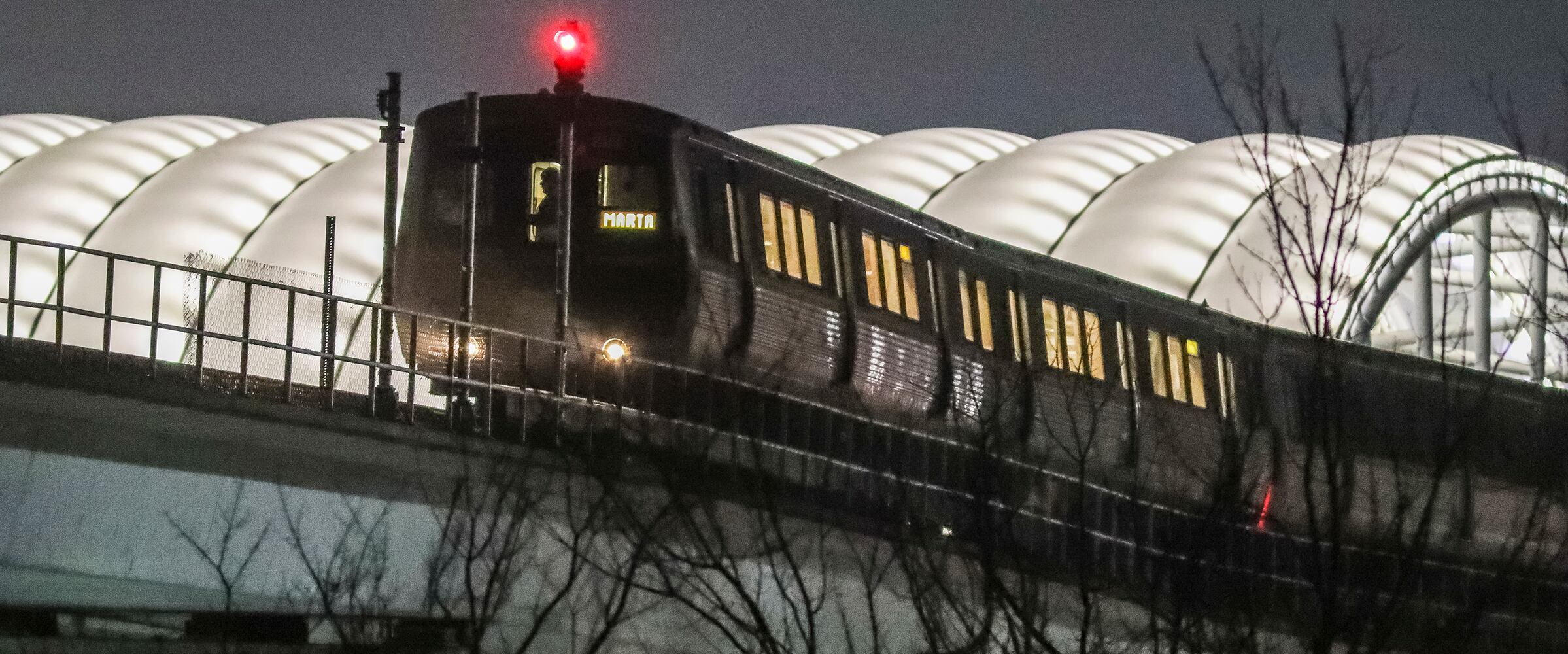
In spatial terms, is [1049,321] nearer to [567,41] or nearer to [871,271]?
[871,271]

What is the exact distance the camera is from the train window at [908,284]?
22.7 meters

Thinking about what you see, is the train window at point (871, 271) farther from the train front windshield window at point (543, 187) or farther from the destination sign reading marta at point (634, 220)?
the train front windshield window at point (543, 187)

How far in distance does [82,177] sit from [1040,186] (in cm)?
2587

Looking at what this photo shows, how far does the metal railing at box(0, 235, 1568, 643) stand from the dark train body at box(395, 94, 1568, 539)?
53 cm

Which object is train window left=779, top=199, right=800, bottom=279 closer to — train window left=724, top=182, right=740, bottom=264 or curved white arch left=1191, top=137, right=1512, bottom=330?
train window left=724, top=182, right=740, bottom=264

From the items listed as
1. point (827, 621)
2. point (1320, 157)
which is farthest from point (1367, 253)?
point (827, 621)

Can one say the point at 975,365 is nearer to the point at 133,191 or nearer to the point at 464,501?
the point at 464,501

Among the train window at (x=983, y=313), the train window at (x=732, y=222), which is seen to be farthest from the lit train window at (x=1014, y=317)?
the train window at (x=732, y=222)

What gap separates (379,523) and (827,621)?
4602 mm

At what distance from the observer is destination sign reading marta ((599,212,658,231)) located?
774 inches

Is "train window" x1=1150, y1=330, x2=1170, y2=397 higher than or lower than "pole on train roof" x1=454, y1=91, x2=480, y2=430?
lower

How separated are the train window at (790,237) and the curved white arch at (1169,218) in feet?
90.5

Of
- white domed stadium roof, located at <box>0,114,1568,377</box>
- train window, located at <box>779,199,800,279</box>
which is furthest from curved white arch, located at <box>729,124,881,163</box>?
train window, located at <box>779,199,800,279</box>

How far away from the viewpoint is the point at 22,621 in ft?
39.5
